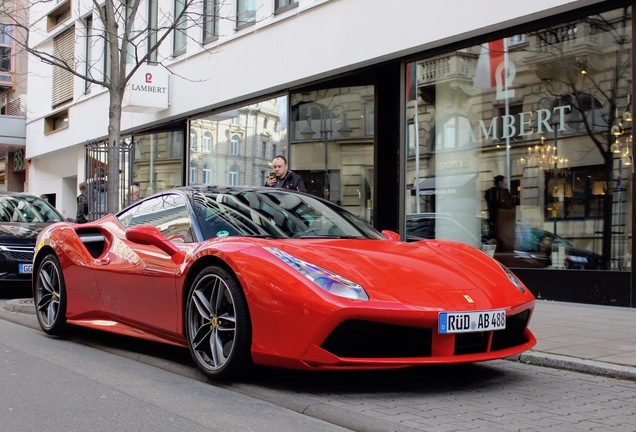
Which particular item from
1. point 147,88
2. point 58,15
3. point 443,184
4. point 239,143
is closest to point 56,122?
point 58,15

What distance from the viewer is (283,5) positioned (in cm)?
1516

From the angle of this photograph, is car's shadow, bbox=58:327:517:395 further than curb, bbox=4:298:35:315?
No

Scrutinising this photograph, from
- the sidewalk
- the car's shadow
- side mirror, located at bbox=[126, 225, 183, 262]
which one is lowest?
the car's shadow

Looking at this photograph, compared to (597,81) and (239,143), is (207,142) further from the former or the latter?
(597,81)

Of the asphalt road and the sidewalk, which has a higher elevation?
the sidewalk

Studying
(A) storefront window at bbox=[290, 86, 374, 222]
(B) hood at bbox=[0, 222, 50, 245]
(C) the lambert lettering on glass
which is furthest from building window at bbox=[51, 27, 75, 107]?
(B) hood at bbox=[0, 222, 50, 245]

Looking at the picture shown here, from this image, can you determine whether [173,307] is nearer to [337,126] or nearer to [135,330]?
[135,330]

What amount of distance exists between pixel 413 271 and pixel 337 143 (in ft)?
32.7

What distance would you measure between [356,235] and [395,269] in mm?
1048

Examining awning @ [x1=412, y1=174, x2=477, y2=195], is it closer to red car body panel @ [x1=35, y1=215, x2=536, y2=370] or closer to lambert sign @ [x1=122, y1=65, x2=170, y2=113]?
red car body panel @ [x1=35, y1=215, x2=536, y2=370]

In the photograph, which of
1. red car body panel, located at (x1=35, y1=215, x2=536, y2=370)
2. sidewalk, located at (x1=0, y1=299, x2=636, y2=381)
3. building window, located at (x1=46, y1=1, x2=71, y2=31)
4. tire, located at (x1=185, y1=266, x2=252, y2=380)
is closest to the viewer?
red car body panel, located at (x1=35, y1=215, x2=536, y2=370)

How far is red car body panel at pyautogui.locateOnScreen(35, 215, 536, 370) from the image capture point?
14.1ft

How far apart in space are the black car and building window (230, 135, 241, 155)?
18.8ft

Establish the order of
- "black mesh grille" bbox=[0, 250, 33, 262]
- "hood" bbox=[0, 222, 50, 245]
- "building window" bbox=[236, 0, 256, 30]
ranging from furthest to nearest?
"building window" bbox=[236, 0, 256, 30]
"hood" bbox=[0, 222, 50, 245]
"black mesh grille" bbox=[0, 250, 33, 262]
